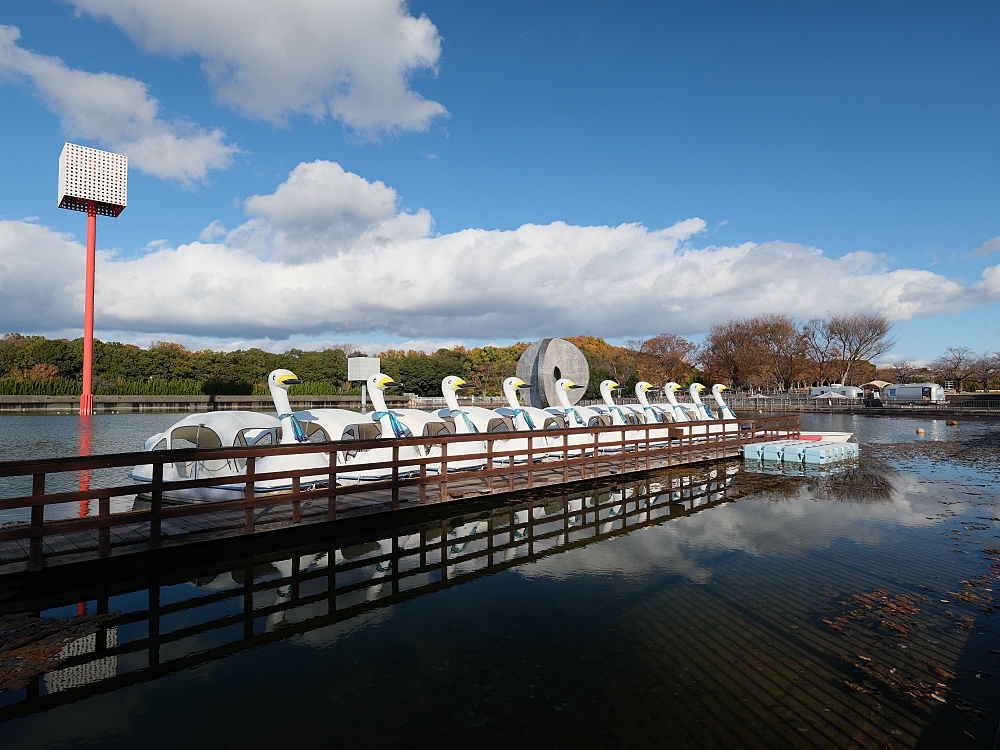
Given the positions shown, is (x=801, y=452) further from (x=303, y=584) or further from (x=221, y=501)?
(x=221, y=501)

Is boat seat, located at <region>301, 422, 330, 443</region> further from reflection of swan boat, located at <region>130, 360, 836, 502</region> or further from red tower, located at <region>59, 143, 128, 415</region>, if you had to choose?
red tower, located at <region>59, 143, 128, 415</region>

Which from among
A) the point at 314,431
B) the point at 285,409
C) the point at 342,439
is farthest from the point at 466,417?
the point at 285,409

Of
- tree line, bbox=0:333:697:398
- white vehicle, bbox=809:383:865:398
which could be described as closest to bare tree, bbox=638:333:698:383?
tree line, bbox=0:333:697:398

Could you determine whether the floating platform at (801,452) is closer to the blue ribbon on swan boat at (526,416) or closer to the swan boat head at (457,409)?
the blue ribbon on swan boat at (526,416)

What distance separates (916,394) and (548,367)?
43.9 meters

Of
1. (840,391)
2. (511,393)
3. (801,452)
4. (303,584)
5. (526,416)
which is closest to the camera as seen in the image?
(303,584)

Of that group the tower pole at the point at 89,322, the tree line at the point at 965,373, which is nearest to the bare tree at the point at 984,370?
the tree line at the point at 965,373

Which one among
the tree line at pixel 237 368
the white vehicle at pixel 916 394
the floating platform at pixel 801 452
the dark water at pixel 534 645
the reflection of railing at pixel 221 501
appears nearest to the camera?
the dark water at pixel 534 645

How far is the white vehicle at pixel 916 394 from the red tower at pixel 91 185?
76.5 meters

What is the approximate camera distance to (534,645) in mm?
4559

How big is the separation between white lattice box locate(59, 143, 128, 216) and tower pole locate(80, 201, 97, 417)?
1.24 meters

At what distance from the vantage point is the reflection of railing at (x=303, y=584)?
4.32 meters

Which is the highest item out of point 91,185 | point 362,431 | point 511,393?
point 91,185

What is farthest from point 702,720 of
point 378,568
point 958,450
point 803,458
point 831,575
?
point 958,450
